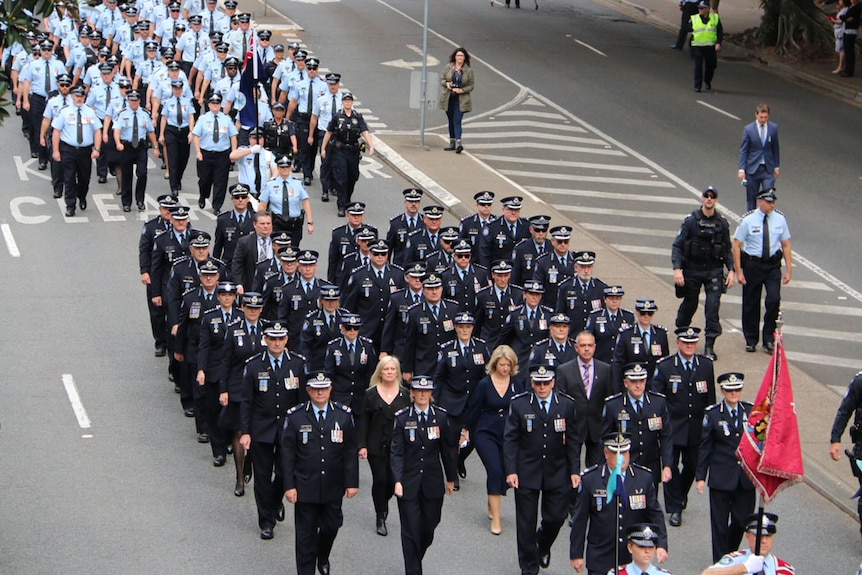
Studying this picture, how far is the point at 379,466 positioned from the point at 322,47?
87.4 feet

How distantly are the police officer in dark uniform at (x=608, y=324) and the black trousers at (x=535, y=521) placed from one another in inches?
117

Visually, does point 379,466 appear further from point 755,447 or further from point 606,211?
point 606,211

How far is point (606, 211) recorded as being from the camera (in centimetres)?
2666

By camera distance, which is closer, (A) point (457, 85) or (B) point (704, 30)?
(A) point (457, 85)

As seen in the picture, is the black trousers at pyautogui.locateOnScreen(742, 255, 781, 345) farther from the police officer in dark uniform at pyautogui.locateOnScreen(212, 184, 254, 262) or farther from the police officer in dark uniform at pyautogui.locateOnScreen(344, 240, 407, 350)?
the police officer in dark uniform at pyautogui.locateOnScreen(212, 184, 254, 262)

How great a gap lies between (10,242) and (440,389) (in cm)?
1014

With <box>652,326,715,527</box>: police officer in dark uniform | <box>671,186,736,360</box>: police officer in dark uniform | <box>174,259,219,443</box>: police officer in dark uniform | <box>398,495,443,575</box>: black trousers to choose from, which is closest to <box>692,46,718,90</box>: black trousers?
<box>671,186,736,360</box>: police officer in dark uniform

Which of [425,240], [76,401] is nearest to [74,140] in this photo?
[425,240]

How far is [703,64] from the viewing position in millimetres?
36281

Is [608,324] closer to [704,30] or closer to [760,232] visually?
[760,232]

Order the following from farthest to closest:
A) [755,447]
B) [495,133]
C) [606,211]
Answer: [495,133]
[606,211]
[755,447]

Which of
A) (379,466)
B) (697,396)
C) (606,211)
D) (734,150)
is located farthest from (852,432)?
(734,150)

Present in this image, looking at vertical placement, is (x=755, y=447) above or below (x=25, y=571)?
above

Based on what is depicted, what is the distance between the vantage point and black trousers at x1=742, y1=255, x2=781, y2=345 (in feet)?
64.6
